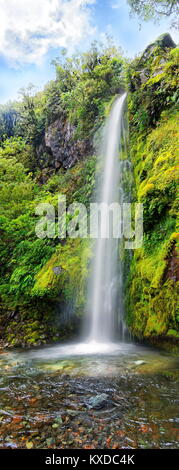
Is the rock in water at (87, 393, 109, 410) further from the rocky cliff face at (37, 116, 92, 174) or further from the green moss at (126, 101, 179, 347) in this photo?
the rocky cliff face at (37, 116, 92, 174)

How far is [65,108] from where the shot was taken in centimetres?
1333

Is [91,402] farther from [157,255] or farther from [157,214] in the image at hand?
[157,214]

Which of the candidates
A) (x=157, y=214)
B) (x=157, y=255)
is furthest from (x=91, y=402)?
(x=157, y=214)

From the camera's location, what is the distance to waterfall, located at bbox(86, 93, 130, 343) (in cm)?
601

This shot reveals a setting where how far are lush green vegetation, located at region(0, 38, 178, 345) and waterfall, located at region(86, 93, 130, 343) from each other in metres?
0.29

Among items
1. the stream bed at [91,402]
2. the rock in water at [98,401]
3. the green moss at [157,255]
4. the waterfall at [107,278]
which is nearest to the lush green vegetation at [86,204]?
the green moss at [157,255]

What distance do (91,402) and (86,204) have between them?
6.34 metres

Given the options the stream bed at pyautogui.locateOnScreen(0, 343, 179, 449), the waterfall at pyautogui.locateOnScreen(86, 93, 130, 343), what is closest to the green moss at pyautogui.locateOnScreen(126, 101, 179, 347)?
the waterfall at pyautogui.locateOnScreen(86, 93, 130, 343)

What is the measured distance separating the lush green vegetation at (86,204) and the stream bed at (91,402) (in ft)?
3.93

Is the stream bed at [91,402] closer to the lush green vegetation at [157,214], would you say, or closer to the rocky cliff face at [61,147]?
the lush green vegetation at [157,214]

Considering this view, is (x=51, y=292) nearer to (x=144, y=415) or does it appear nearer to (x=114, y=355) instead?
(x=114, y=355)

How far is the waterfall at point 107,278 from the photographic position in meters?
6.01

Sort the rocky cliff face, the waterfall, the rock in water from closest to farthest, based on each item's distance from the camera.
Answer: the rock in water < the waterfall < the rocky cliff face

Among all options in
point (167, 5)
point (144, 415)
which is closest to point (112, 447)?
point (144, 415)
